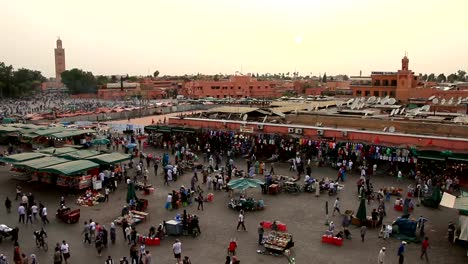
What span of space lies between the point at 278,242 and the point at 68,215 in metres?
8.47

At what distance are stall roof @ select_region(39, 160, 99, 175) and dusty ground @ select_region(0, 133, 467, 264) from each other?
1.22m

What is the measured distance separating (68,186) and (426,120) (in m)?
22.9

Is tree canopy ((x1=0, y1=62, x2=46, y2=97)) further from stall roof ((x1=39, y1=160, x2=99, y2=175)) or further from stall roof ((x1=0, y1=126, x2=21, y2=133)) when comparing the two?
stall roof ((x1=39, y1=160, x2=99, y2=175))

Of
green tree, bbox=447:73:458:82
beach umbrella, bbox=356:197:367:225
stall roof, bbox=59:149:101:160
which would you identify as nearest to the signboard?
stall roof, bbox=59:149:101:160

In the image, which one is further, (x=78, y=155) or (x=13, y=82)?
(x=13, y=82)

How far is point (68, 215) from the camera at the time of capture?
16.5 meters

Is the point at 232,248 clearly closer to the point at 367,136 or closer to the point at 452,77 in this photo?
the point at 367,136

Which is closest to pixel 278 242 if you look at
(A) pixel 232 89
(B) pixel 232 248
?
(B) pixel 232 248

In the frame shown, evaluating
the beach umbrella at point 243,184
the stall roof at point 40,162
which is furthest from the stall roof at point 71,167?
the beach umbrella at point 243,184

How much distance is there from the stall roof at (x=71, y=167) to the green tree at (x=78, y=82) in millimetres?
99334

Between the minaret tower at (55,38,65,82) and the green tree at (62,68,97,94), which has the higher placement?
the minaret tower at (55,38,65,82)

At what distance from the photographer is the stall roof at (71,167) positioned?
65.3ft

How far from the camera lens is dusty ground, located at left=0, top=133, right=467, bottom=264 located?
13430mm

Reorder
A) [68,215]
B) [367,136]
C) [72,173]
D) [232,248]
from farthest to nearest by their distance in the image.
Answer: [367,136], [72,173], [68,215], [232,248]
